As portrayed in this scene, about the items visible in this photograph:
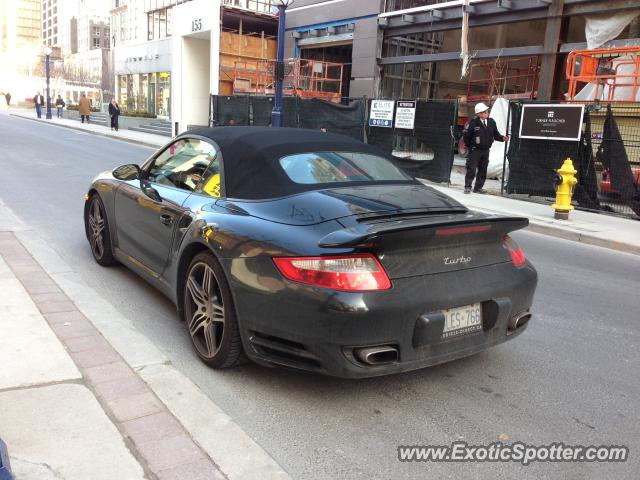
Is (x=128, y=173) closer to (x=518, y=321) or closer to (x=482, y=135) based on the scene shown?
(x=518, y=321)

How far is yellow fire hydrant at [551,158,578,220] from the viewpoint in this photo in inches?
402

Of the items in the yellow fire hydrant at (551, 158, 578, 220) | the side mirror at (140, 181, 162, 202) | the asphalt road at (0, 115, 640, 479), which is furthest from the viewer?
the yellow fire hydrant at (551, 158, 578, 220)

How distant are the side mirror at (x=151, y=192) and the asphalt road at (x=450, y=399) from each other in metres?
0.94

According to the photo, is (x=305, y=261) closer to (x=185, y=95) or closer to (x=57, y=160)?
(x=57, y=160)

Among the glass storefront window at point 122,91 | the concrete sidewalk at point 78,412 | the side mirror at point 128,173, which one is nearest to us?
the concrete sidewalk at point 78,412

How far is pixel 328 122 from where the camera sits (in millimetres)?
17750

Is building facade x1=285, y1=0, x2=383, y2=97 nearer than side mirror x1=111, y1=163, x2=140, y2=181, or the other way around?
side mirror x1=111, y1=163, x2=140, y2=181

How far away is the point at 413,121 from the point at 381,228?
12.7m

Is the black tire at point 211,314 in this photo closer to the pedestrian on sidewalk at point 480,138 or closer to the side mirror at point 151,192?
the side mirror at point 151,192

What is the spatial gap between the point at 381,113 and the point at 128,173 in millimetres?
11844

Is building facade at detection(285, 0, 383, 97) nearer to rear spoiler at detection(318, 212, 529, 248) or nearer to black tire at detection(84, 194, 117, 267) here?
black tire at detection(84, 194, 117, 267)

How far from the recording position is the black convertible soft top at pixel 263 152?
3.74 metres

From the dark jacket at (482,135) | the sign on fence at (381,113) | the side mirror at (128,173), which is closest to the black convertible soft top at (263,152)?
the side mirror at (128,173)

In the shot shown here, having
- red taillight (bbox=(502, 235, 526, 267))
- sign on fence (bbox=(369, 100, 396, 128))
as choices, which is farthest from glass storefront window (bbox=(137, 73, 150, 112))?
red taillight (bbox=(502, 235, 526, 267))
